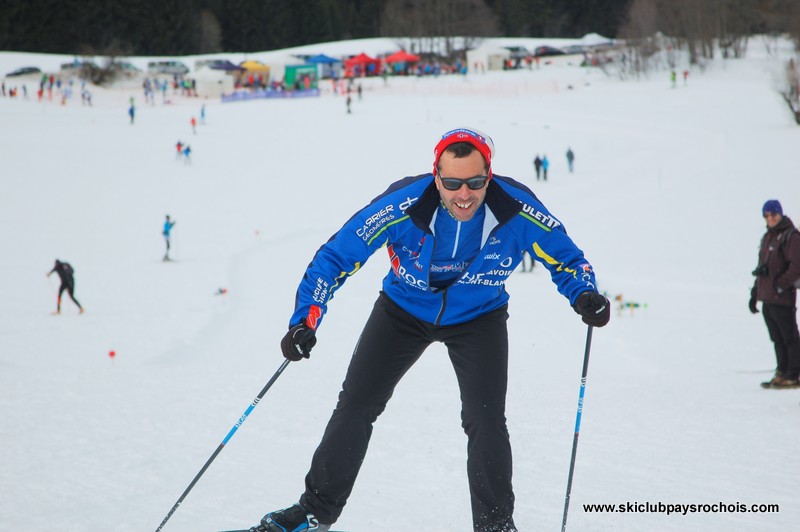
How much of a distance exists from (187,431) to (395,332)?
342 centimetres

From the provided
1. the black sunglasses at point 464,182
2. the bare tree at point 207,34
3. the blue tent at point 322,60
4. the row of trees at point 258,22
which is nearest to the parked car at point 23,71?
the row of trees at point 258,22

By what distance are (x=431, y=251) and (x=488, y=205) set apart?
0.33 m

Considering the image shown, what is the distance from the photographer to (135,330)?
43.4 feet

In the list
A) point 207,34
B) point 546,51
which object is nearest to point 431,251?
point 546,51

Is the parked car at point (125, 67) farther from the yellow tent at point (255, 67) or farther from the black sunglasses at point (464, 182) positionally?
the black sunglasses at point (464, 182)

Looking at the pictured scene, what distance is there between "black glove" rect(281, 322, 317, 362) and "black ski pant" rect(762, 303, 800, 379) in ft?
18.1

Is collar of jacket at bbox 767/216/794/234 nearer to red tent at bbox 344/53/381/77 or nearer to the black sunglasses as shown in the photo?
the black sunglasses

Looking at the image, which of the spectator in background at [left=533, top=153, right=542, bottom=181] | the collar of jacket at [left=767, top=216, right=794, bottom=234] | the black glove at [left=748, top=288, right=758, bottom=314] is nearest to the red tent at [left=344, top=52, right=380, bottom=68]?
the spectator in background at [left=533, top=153, right=542, bottom=181]

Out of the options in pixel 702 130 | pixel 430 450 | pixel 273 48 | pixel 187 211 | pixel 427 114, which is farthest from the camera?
pixel 273 48

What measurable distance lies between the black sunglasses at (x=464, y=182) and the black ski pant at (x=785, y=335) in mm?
5165

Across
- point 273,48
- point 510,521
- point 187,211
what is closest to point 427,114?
point 187,211

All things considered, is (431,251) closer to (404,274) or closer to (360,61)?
(404,274)

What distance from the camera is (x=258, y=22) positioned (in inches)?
3588

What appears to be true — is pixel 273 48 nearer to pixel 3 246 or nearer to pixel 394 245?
pixel 3 246
